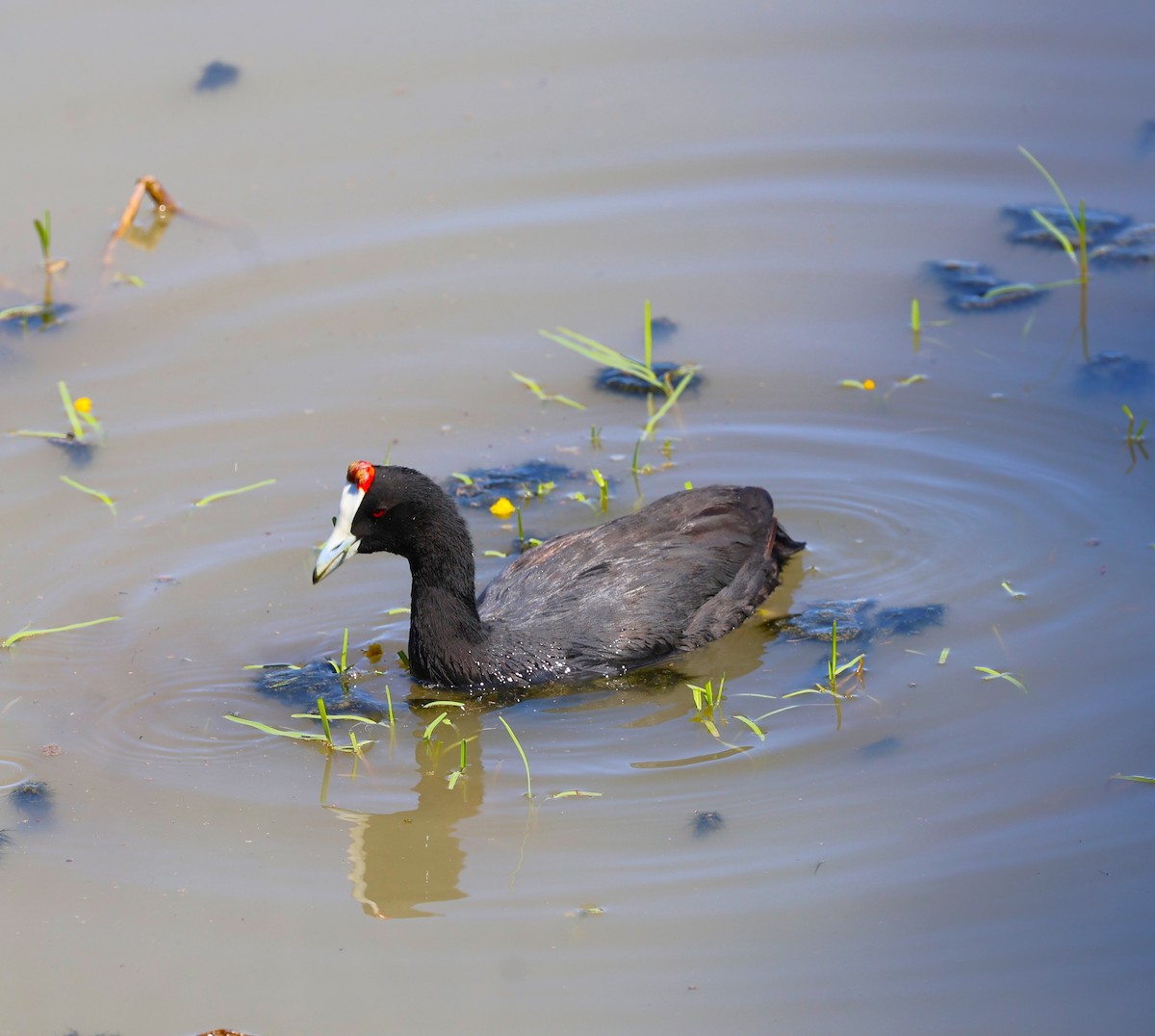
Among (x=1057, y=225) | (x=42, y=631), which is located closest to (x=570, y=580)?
(x=42, y=631)

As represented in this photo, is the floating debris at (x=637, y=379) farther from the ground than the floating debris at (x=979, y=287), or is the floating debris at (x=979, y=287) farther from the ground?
the floating debris at (x=979, y=287)

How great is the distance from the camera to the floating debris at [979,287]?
8.37m

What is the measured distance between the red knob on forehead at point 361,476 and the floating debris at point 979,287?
13.0 ft

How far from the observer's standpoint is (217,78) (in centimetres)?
1041

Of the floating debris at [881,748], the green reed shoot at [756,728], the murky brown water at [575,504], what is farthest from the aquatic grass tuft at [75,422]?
the floating debris at [881,748]

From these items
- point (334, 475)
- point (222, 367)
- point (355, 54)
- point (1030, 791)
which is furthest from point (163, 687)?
point (355, 54)

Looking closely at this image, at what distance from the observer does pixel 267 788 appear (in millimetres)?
5418

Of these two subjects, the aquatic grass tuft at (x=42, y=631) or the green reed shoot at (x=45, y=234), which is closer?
the aquatic grass tuft at (x=42, y=631)

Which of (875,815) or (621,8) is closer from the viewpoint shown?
(875,815)

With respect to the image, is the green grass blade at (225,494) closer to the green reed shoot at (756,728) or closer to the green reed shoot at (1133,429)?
the green reed shoot at (756,728)

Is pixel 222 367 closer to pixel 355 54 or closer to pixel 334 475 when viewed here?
pixel 334 475

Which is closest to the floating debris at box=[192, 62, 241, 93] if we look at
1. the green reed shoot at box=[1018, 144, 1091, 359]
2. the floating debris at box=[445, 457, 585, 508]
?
the floating debris at box=[445, 457, 585, 508]

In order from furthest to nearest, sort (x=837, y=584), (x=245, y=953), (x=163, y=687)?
1. (x=837, y=584)
2. (x=163, y=687)
3. (x=245, y=953)

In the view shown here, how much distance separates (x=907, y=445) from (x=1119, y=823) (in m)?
2.81
